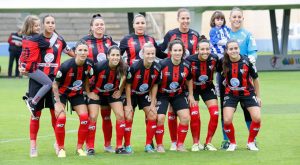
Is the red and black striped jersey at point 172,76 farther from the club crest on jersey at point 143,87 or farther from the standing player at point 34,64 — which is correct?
the standing player at point 34,64

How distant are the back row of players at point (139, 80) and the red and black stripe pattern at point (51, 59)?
0.01 metres

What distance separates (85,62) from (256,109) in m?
2.39

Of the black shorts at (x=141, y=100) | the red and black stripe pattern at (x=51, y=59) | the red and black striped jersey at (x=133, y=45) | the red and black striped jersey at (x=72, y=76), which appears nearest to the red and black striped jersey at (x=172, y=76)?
the black shorts at (x=141, y=100)

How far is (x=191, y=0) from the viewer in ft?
98.0

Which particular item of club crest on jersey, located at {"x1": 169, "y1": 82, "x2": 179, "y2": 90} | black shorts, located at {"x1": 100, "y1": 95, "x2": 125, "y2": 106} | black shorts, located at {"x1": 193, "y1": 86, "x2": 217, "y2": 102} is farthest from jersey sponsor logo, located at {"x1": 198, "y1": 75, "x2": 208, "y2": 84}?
black shorts, located at {"x1": 100, "y1": 95, "x2": 125, "y2": 106}

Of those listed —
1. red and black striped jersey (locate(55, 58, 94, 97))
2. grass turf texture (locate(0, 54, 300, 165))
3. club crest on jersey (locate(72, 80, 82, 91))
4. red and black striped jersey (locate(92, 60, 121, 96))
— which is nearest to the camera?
grass turf texture (locate(0, 54, 300, 165))

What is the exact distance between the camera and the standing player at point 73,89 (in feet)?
34.3

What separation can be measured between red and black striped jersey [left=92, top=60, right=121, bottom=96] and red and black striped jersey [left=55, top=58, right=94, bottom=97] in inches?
5.2

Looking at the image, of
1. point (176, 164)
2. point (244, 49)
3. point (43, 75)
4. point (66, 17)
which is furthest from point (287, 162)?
point (66, 17)

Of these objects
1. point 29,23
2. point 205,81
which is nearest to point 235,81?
point 205,81

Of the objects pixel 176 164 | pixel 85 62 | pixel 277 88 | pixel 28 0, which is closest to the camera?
pixel 176 164

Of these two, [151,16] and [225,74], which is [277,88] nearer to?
[225,74]

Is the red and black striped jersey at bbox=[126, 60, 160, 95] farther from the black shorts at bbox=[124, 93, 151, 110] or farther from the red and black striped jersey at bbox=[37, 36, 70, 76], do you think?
the red and black striped jersey at bbox=[37, 36, 70, 76]

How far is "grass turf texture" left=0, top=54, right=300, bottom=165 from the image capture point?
33.4ft
